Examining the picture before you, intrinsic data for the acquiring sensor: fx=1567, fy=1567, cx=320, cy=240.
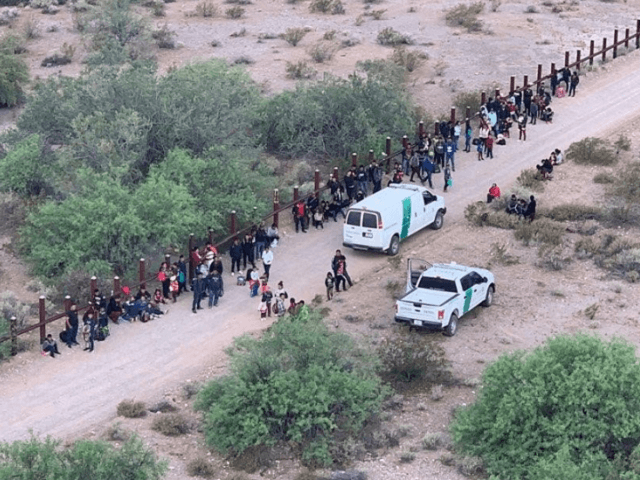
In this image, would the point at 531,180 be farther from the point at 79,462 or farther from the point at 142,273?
the point at 79,462

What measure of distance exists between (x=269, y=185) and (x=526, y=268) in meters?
7.37

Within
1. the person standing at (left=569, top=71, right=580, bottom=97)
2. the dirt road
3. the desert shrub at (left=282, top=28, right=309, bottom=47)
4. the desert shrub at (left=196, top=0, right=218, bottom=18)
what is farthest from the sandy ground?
the desert shrub at (left=196, top=0, right=218, bottom=18)

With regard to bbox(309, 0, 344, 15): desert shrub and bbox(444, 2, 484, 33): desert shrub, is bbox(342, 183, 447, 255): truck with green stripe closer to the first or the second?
bbox(444, 2, 484, 33): desert shrub

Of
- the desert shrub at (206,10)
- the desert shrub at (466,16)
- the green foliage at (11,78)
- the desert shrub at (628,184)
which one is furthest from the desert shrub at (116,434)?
the desert shrub at (206,10)

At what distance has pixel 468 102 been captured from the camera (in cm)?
4831

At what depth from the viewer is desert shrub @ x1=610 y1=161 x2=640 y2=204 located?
136 ft

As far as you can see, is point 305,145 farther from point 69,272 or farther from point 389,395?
point 389,395

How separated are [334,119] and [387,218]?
8133 millimetres

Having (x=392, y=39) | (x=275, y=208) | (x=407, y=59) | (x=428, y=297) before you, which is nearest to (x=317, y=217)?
(x=275, y=208)

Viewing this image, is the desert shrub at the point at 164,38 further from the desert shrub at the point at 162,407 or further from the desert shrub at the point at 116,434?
the desert shrub at the point at 116,434

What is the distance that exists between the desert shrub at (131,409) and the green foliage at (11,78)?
21.7m

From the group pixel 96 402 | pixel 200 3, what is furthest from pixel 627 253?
pixel 200 3

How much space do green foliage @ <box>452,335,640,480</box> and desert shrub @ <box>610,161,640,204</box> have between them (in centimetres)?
1477

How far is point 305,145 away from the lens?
44.1 m
